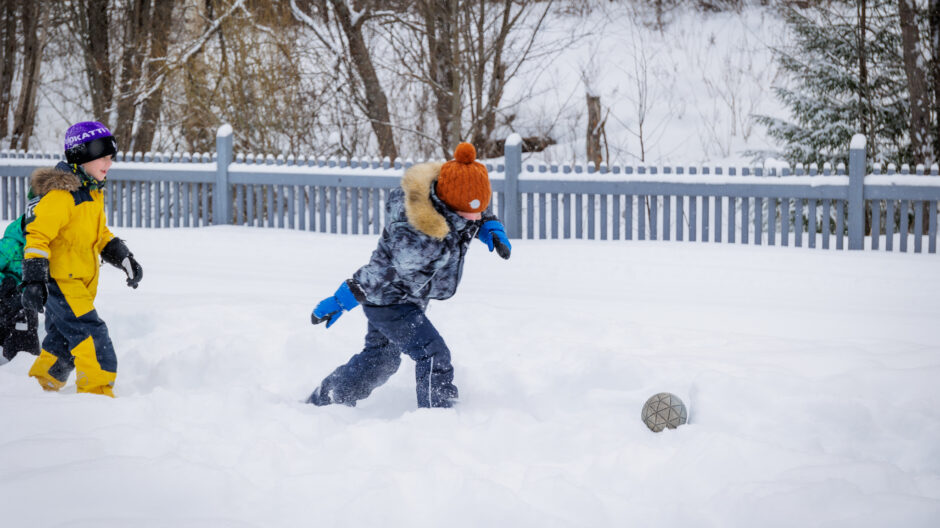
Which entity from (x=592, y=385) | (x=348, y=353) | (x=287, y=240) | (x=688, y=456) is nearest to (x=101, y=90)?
(x=287, y=240)

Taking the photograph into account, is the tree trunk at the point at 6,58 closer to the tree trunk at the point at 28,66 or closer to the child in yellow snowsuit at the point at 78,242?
the tree trunk at the point at 28,66

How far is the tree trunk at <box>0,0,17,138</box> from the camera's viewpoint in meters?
17.2

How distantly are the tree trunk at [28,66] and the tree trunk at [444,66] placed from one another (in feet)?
27.5

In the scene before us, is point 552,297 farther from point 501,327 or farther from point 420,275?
point 420,275

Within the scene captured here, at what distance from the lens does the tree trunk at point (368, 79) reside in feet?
50.7

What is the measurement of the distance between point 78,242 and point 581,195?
7.11 meters

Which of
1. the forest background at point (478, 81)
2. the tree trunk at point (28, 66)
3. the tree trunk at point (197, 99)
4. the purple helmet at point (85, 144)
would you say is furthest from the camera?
the tree trunk at point (28, 66)

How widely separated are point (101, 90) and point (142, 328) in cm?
1281

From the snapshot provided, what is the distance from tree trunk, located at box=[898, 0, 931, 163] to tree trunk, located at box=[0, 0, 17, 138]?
50.6ft

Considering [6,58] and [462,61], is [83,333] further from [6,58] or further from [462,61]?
[6,58]

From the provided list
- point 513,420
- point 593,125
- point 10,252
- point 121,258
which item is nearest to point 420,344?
point 513,420

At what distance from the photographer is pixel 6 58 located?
1786 centimetres

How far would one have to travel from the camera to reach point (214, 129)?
14812 millimetres

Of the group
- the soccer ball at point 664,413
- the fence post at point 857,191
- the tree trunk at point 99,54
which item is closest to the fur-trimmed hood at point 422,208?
the soccer ball at point 664,413
